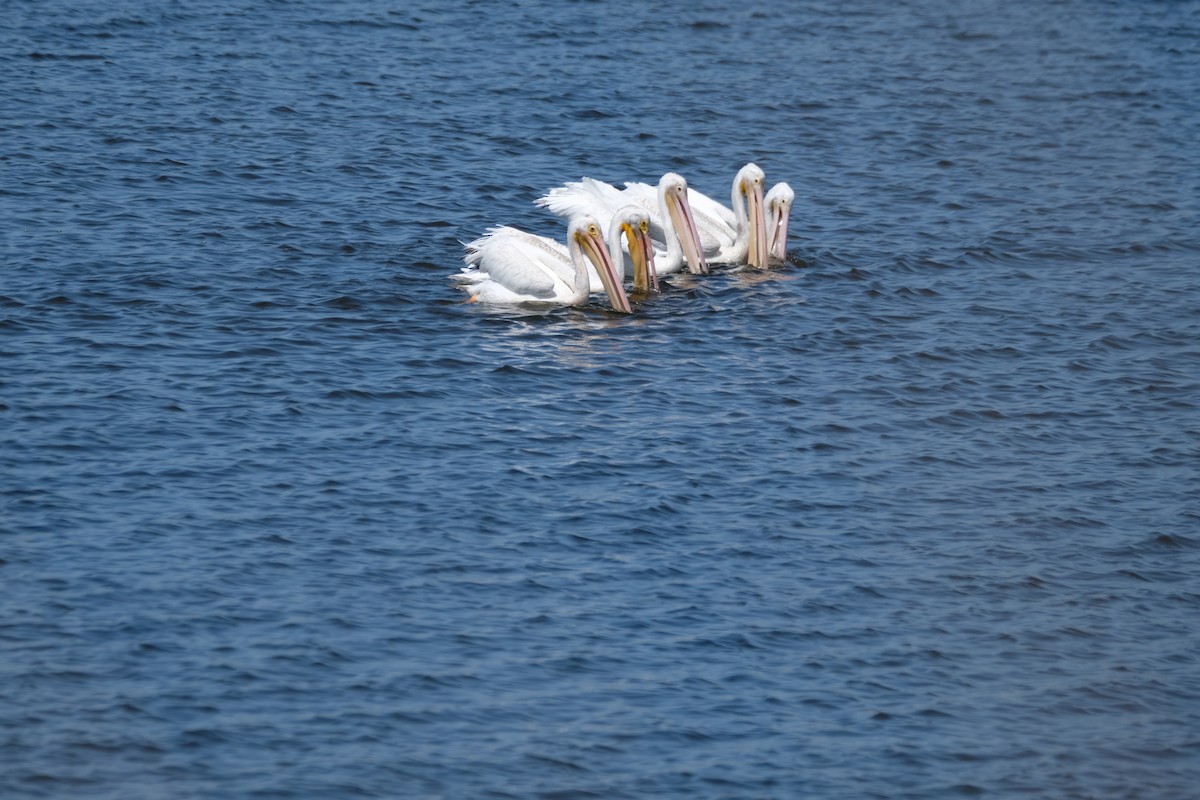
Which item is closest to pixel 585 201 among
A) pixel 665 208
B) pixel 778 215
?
pixel 665 208

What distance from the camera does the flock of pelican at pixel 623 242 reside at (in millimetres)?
15805

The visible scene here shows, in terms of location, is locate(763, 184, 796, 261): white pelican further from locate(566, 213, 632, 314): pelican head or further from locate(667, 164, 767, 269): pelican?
locate(566, 213, 632, 314): pelican head

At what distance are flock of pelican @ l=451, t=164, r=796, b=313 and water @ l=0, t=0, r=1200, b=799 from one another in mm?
337

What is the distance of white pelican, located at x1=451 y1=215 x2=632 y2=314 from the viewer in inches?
617

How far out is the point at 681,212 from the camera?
17.2 meters

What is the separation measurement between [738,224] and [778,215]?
0.62 meters

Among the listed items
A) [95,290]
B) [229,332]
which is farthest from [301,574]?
[95,290]

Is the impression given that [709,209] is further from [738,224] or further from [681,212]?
[681,212]

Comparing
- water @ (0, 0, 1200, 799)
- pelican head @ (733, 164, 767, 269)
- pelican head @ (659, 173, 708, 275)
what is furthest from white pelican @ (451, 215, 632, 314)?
pelican head @ (733, 164, 767, 269)

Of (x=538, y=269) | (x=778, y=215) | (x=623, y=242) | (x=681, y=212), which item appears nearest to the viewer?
(x=538, y=269)

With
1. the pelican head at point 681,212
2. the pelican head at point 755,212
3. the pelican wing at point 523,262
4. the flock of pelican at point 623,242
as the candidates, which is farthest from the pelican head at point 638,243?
the pelican head at point 755,212

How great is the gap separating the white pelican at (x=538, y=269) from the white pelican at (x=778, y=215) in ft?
7.05

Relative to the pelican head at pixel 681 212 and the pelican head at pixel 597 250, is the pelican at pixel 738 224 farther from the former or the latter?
the pelican head at pixel 597 250

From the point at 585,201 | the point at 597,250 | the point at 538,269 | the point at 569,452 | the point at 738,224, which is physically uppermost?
the point at 585,201
